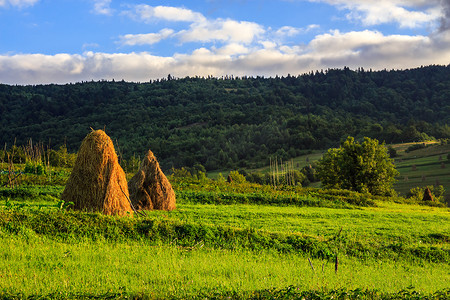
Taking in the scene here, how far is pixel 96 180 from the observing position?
568 inches

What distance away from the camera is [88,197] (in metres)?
14.3

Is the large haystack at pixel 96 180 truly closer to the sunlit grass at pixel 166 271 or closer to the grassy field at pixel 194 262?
the grassy field at pixel 194 262

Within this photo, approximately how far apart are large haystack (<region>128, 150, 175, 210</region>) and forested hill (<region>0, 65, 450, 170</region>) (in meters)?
71.9

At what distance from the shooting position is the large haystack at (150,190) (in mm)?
19219

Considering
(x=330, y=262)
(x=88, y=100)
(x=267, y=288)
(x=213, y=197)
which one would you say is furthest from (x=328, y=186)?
(x=88, y=100)

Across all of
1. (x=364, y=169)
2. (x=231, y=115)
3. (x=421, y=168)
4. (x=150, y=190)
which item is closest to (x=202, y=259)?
(x=150, y=190)

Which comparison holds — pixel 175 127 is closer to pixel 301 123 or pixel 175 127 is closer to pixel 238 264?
pixel 301 123

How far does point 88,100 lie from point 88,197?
480ft

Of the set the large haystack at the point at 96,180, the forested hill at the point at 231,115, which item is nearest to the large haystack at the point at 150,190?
the large haystack at the point at 96,180

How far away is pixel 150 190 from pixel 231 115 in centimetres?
13802

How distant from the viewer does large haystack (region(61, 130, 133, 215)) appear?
14281 millimetres

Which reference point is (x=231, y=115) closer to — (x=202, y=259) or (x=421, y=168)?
(x=421, y=168)

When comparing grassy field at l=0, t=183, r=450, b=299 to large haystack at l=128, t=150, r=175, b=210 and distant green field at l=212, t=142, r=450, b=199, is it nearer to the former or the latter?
large haystack at l=128, t=150, r=175, b=210

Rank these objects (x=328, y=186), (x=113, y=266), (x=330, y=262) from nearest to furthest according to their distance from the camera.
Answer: (x=113, y=266) < (x=330, y=262) < (x=328, y=186)
